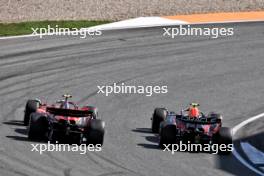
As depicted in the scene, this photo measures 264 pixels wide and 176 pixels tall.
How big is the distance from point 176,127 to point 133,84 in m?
8.47

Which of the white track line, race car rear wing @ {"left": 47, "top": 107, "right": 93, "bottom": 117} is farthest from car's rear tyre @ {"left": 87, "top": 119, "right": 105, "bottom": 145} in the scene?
the white track line

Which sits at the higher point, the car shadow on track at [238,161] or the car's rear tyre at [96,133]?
the car's rear tyre at [96,133]

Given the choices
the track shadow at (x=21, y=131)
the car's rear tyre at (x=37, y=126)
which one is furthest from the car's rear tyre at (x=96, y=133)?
the track shadow at (x=21, y=131)

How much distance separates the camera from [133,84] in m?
34.5

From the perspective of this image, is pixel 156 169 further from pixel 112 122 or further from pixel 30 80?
pixel 30 80

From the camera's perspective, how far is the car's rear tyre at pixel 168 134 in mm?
25922

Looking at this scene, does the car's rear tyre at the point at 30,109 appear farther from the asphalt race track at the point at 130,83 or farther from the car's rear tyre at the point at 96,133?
the car's rear tyre at the point at 96,133

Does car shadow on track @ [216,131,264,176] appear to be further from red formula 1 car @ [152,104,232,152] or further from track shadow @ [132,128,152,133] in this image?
track shadow @ [132,128,152,133]

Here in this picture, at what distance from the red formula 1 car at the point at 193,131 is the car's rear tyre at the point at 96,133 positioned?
167 centimetres

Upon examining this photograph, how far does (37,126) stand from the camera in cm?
2581

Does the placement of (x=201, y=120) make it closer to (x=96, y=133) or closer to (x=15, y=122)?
(x=96, y=133)

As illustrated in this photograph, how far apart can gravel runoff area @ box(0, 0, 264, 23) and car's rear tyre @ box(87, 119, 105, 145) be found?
64.3ft

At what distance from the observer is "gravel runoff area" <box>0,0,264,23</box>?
4534cm

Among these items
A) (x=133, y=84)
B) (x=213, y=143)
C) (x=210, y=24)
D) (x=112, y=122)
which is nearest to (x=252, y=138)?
(x=213, y=143)
